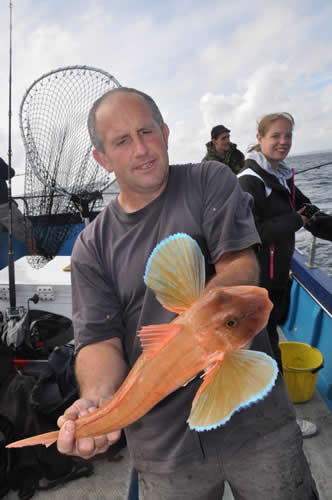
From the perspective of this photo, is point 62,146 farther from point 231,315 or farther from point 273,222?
point 231,315

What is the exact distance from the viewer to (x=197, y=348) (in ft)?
3.57

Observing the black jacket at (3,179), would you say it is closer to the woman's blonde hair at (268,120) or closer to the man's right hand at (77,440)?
the woman's blonde hair at (268,120)

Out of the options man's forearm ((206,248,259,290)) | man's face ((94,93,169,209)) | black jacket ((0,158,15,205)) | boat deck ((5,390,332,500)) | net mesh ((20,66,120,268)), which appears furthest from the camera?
black jacket ((0,158,15,205))

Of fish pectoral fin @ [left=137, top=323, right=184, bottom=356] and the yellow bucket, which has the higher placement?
fish pectoral fin @ [left=137, top=323, right=184, bottom=356]

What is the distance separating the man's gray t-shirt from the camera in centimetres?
165

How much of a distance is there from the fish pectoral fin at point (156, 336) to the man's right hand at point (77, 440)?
1.48 ft

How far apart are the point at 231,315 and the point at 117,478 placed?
2.64 metres

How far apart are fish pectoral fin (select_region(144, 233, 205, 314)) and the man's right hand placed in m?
0.61

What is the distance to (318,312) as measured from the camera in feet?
Answer: 13.7

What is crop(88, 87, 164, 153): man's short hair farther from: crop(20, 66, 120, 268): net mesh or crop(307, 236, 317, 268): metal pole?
crop(307, 236, 317, 268): metal pole

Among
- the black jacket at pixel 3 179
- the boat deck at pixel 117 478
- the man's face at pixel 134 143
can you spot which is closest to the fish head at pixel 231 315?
the man's face at pixel 134 143

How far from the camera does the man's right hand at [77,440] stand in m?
1.24

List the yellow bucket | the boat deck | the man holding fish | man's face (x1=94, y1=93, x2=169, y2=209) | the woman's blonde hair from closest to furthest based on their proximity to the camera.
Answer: the man holding fish, man's face (x1=94, y1=93, x2=169, y2=209), the boat deck, the woman's blonde hair, the yellow bucket

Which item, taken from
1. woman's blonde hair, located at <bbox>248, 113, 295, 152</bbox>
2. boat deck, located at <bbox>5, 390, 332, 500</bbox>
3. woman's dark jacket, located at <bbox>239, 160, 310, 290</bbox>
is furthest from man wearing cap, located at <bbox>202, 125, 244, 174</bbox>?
boat deck, located at <bbox>5, 390, 332, 500</bbox>
